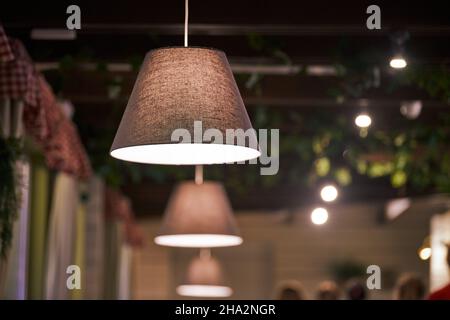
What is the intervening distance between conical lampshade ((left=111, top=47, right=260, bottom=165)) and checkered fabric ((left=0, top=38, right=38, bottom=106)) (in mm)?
1681

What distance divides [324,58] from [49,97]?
1519mm

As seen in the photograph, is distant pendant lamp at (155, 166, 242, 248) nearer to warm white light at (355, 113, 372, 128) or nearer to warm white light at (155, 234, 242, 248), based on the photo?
warm white light at (155, 234, 242, 248)

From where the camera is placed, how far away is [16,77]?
206 inches

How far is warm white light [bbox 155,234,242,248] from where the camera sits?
6648mm

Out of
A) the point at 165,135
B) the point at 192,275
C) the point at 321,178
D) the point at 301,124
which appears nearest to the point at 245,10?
the point at 165,135

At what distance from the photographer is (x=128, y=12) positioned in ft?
17.6

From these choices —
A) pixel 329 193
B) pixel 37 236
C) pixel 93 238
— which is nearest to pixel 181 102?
pixel 37 236

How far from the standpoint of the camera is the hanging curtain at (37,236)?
22.4ft

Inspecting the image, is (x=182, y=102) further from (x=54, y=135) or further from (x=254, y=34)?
(x=54, y=135)

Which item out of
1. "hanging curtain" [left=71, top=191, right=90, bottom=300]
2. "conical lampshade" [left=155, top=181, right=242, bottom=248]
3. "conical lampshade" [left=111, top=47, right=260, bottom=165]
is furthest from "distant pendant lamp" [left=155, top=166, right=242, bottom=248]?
"conical lampshade" [left=111, top=47, right=260, bottom=165]

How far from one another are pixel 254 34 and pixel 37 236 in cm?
188

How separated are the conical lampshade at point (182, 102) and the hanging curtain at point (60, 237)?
11.2 feet

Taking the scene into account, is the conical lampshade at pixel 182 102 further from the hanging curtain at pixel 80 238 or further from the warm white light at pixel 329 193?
the warm white light at pixel 329 193

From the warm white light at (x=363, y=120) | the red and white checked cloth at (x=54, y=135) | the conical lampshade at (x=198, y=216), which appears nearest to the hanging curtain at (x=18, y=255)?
the red and white checked cloth at (x=54, y=135)
